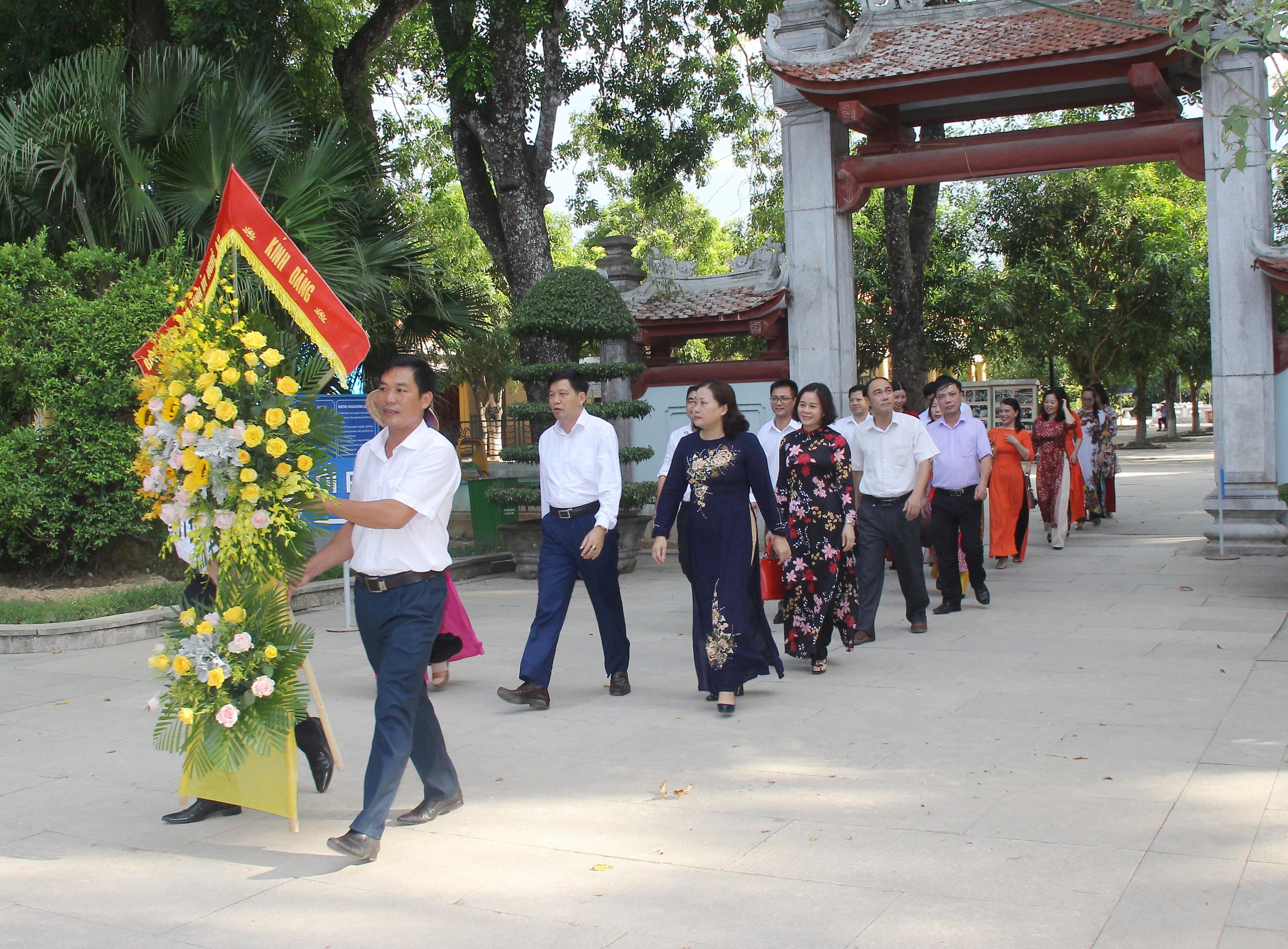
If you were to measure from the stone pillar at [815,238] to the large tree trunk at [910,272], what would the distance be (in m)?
4.14

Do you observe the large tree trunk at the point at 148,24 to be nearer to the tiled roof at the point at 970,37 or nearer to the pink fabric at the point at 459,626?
the tiled roof at the point at 970,37

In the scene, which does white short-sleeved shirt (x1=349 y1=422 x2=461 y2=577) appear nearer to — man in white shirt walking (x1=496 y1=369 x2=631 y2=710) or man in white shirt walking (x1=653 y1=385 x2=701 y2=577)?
man in white shirt walking (x1=496 y1=369 x2=631 y2=710)

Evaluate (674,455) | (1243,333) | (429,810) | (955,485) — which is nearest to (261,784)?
(429,810)

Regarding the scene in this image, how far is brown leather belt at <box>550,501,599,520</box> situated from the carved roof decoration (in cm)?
639

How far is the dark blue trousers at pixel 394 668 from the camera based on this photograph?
402 centimetres

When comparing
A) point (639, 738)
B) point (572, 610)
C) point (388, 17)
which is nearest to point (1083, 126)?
A: point (572, 610)

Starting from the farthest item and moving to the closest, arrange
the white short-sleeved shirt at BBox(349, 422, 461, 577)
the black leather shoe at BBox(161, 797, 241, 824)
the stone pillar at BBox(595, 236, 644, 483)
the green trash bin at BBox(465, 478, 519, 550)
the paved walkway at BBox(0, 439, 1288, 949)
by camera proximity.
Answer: the stone pillar at BBox(595, 236, 644, 483)
the green trash bin at BBox(465, 478, 519, 550)
the black leather shoe at BBox(161, 797, 241, 824)
the white short-sleeved shirt at BBox(349, 422, 461, 577)
the paved walkway at BBox(0, 439, 1288, 949)

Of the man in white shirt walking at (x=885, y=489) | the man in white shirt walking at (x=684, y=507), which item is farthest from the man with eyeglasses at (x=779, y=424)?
the man in white shirt walking at (x=684, y=507)

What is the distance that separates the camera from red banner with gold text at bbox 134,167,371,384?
169 inches

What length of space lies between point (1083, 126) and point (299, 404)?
9.55m

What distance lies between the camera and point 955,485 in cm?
852

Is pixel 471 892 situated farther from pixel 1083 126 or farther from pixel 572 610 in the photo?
pixel 1083 126

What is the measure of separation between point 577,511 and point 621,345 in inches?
273

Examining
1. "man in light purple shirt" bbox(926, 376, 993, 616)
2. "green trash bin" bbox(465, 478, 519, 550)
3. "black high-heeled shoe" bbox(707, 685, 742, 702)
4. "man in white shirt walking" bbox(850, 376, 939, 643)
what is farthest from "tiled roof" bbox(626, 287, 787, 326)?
"black high-heeled shoe" bbox(707, 685, 742, 702)
